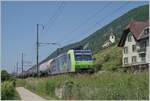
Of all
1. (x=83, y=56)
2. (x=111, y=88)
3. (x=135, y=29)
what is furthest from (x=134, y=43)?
(x=111, y=88)

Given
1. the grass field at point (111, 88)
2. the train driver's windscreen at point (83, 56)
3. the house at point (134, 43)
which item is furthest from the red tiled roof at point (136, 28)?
the grass field at point (111, 88)

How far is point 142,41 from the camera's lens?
6888 cm

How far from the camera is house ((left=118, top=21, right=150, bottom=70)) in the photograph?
67988mm

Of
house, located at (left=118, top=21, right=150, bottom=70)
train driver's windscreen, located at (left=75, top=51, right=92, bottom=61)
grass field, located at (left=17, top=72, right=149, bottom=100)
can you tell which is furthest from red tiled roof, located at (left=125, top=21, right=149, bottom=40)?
grass field, located at (left=17, top=72, right=149, bottom=100)

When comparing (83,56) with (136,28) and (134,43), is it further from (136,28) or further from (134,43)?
(134,43)

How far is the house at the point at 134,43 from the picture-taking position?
68.0 m

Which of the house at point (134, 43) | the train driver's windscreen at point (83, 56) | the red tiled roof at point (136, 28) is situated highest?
the red tiled roof at point (136, 28)

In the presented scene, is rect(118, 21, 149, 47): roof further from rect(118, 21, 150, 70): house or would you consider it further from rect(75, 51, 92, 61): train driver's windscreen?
rect(75, 51, 92, 61): train driver's windscreen

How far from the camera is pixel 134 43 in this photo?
71.7 metres

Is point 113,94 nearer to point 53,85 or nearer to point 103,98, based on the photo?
point 103,98

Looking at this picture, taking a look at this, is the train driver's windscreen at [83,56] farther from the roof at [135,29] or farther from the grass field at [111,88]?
the roof at [135,29]

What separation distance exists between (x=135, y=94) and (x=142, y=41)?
2105 inches

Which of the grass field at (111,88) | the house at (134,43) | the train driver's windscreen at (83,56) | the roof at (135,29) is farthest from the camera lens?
the roof at (135,29)

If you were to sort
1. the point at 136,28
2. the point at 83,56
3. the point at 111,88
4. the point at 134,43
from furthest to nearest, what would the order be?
the point at 134,43 < the point at 136,28 < the point at 83,56 < the point at 111,88
